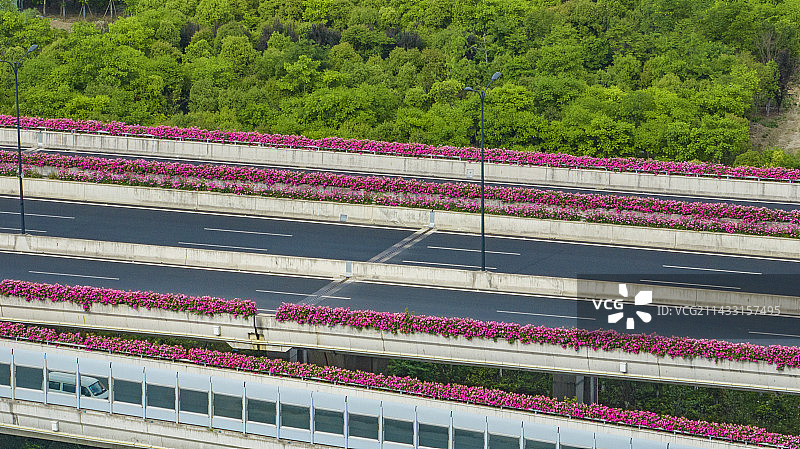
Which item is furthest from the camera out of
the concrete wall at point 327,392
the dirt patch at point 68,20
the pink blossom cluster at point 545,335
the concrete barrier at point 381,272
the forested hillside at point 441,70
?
the dirt patch at point 68,20

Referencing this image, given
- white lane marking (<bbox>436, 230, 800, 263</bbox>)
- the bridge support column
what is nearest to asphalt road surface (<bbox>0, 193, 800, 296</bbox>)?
white lane marking (<bbox>436, 230, 800, 263</bbox>)

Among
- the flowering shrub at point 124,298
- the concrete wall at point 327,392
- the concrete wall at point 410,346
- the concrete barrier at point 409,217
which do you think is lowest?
the concrete wall at point 327,392

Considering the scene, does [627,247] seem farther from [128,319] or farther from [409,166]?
[128,319]

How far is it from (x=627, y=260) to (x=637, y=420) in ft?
51.6

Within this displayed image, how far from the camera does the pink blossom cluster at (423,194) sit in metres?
67.1

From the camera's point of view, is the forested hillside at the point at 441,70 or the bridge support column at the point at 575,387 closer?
the bridge support column at the point at 575,387

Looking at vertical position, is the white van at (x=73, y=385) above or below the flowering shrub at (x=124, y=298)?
below

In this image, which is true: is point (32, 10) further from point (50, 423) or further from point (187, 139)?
point (50, 423)

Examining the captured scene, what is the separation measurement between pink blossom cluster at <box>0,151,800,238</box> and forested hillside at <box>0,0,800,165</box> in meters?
21.8

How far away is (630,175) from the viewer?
2990 inches

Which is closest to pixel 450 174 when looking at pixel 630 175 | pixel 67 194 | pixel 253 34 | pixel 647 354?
pixel 630 175

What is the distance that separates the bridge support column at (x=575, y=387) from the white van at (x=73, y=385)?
59.0ft

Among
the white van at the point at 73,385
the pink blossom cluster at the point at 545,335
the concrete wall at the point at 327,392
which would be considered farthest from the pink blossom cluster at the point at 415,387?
the white van at the point at 73,385

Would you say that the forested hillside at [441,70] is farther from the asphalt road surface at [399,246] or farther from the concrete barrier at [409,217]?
the asphalt road surface at [399,246]
